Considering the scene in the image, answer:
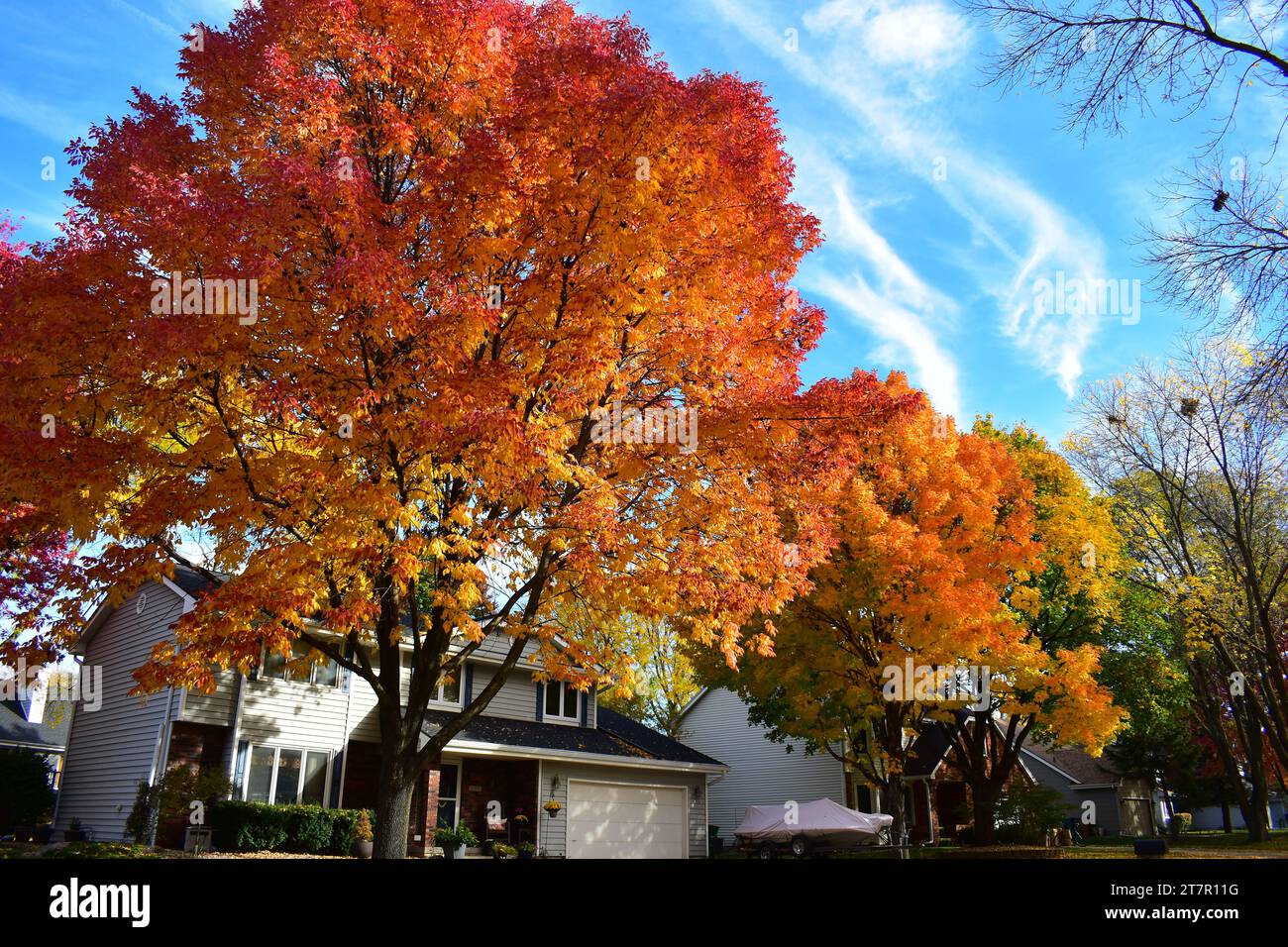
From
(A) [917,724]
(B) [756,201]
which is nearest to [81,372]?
(B) [756,201]

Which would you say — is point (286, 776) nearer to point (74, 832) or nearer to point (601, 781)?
point (74, 832)

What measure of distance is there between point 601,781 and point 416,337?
18578 mm

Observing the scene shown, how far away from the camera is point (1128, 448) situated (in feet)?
84.8

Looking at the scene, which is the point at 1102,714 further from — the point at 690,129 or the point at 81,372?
the point at 81,372

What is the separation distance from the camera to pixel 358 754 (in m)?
21.3

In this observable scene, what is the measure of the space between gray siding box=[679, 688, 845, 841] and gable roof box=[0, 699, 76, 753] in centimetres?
2450

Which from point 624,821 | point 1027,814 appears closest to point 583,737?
point 624,821

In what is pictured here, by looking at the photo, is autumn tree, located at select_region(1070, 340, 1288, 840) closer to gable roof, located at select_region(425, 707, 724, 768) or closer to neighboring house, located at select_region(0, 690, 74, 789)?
gable roof, located at select_region(425, 707, 724, 768)

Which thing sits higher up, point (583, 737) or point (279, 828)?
point (583, 737)

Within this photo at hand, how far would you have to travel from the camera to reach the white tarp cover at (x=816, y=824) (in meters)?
27.0

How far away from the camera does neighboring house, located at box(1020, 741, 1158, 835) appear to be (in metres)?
47.2

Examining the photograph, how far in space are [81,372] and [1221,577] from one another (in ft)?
98.6

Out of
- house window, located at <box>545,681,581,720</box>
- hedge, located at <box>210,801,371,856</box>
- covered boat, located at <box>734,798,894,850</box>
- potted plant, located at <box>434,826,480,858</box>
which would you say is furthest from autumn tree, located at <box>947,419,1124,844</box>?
hedge, located at <box>210,801,371,856</box>

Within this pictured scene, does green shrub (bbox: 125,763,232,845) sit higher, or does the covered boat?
green shrub (bbox: 125,763,232,845)
